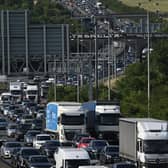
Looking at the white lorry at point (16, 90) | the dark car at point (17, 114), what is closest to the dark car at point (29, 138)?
the dark car at point (17, 114)

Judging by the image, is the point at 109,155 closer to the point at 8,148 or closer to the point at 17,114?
the point at 8,148

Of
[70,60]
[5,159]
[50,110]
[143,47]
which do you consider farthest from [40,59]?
[5,159]

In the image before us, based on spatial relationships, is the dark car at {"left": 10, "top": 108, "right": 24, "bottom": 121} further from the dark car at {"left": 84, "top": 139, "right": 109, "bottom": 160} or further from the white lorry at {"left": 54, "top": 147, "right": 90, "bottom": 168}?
the white lorry at {"left": 54, "top": 147, "right": 90, "bottom": 168}

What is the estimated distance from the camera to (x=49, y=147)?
62.8 m

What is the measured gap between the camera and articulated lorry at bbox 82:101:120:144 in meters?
70.6

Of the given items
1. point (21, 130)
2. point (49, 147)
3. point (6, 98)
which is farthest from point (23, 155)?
point (6, 98)

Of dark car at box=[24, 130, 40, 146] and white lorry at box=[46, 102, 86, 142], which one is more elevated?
white lorry at box=[46, 102, 86, 142]

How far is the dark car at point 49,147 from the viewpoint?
203ft

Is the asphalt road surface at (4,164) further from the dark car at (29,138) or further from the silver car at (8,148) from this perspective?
the dark car at (29,138)

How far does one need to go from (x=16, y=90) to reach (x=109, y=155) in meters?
83.4

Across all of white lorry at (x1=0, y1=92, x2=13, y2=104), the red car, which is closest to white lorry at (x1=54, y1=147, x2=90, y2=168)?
the red car

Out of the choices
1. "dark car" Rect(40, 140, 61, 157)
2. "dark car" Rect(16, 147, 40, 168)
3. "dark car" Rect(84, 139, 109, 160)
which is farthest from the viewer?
"dark car" Rect(40, 140, 61, 157)

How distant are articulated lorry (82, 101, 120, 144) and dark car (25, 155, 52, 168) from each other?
52.7 ft

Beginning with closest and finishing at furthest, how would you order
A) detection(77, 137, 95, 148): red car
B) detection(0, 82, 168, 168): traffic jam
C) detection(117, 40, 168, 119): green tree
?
detection(0, 82, 168, 168): traffic jam < detection(77, 137, 95, 148): red car < detection(117, 40, 168, 119): green tree
